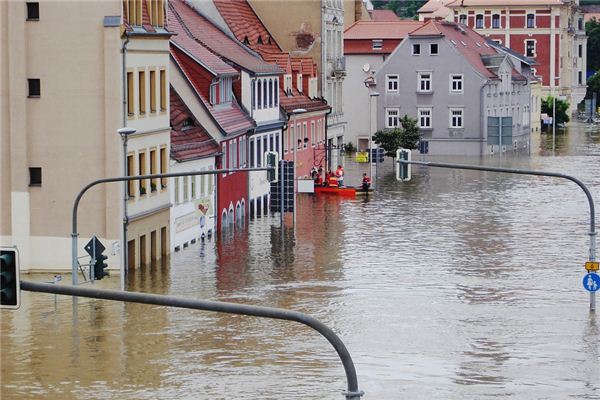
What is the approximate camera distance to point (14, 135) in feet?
154

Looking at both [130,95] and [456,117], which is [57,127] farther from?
[456,117]

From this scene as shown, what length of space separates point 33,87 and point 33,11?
7.26 feet

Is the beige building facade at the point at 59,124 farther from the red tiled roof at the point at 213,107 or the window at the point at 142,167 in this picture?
the red tiled roof at the point at 213,107

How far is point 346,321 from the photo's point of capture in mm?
40094

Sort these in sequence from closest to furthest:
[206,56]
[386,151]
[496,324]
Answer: [496,324]
[206,56]
[386,151]

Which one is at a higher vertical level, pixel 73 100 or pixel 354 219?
pixel 73 100

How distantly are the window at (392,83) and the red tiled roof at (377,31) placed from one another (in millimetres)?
9667

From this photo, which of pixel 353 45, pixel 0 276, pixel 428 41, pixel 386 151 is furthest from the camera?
pixel 353 45

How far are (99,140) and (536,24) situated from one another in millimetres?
119176

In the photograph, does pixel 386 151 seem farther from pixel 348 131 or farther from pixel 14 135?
pixel 14 135

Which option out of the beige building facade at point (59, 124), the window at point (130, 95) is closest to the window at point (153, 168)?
the window at point (130, 95)

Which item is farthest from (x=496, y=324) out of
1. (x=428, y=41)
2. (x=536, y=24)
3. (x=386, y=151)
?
(x=536, y=24)

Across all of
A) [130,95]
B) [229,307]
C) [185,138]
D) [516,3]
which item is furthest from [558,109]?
[229,307]

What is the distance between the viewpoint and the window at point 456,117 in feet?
353
